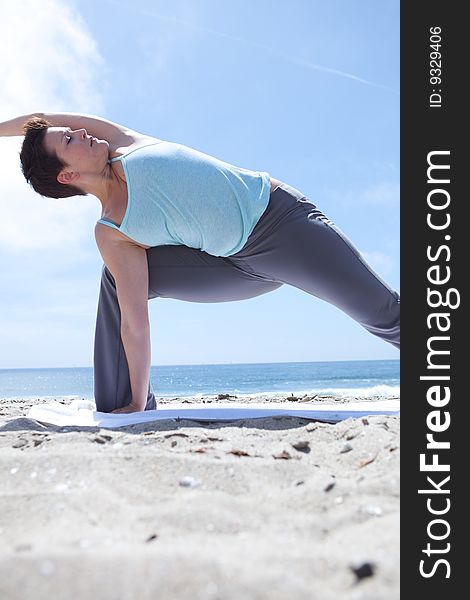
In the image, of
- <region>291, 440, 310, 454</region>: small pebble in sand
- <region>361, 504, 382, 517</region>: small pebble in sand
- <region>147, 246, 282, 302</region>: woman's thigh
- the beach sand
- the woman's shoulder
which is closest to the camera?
the beach sand

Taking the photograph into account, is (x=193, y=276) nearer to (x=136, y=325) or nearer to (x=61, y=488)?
(x=136, y=325)

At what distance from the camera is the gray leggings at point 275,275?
275 centimetres

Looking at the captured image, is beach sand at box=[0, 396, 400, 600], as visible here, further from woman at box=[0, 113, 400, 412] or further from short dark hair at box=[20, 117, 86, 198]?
short dark hair at box=[20, 117, 86, 198]

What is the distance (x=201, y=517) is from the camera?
1.17 metres

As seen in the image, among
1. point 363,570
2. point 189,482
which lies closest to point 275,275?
point 189,482

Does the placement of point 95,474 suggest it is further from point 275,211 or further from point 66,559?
point 275,211

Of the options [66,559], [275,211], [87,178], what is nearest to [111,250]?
[87,178]

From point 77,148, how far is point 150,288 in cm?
83

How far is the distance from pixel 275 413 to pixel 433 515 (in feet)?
4.78

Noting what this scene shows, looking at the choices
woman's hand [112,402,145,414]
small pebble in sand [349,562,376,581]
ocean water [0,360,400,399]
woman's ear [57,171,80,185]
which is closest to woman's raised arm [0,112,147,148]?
woman's ear [57,171,80,185]

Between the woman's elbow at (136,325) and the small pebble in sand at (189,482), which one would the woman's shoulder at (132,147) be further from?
the small pebble in sand at (189,482)

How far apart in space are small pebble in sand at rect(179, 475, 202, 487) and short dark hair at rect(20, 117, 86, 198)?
1860 millimetres

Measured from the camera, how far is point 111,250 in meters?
2.80

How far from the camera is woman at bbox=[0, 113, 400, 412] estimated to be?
8.79ft
